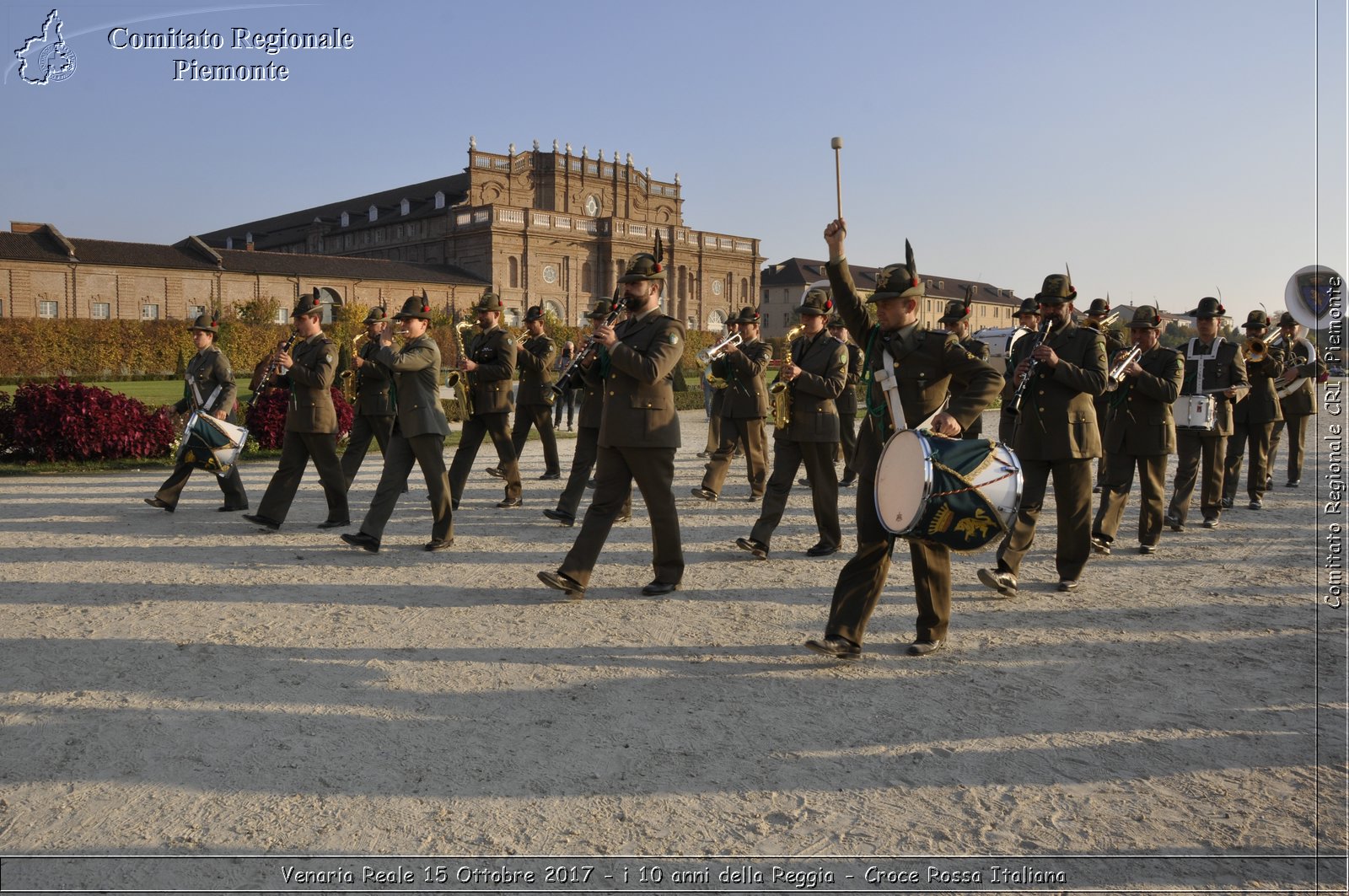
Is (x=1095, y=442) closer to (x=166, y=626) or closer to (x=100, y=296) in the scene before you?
(x=166, y=626)

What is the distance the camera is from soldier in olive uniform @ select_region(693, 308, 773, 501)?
1061 cm

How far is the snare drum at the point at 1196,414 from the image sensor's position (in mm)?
9680

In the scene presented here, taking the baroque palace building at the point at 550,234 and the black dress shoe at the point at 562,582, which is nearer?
the black dress shoe at the point at 562,582

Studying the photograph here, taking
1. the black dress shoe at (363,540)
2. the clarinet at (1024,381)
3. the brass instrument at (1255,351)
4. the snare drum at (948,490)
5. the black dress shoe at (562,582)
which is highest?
the brass instrument at (1255,351)

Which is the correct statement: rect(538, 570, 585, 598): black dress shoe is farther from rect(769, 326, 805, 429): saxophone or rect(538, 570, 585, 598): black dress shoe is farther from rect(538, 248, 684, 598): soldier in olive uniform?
rect(769, 326, 805, 429): saxophone

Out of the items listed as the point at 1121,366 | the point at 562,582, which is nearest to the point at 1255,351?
the point at 1121,366

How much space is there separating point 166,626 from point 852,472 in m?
8.69

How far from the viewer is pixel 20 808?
11.8ft

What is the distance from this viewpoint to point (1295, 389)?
13.1 metres

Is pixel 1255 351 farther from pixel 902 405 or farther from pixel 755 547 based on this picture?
pixel 902 405

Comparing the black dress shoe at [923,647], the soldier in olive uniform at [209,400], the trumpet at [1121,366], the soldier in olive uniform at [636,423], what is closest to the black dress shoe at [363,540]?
the soldier in olive uniform at [636,423]

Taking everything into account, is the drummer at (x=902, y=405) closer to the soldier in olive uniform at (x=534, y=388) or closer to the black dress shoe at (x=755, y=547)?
the black dress shoe at (x=755, y=547)

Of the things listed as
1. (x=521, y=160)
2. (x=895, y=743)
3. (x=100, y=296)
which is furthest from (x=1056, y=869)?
(x=521, y=160)

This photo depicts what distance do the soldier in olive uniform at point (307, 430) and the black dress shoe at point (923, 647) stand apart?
221 inches
